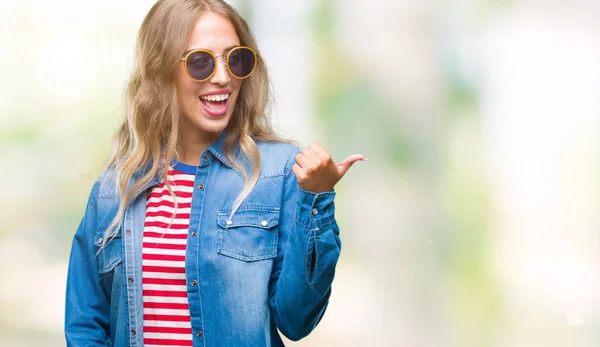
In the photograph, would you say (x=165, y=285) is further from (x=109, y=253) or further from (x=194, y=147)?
(x=194, y=147)

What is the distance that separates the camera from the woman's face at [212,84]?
2.06m

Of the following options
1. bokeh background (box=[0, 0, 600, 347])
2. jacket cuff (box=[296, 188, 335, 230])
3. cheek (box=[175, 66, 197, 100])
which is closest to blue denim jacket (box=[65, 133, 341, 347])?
jacket cuff (box=[296, 188, 335, 230])

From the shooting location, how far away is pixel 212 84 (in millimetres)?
2059

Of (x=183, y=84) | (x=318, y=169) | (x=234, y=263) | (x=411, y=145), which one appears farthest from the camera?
(x=411, y=145)

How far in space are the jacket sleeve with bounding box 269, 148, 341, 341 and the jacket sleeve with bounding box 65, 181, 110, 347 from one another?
0.45m

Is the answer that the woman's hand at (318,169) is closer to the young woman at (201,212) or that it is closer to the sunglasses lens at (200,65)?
the young woman at (201,212)

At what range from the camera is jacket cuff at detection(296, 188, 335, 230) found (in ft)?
6.20

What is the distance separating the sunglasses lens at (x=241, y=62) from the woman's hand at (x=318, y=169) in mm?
278

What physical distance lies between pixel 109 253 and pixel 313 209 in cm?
52

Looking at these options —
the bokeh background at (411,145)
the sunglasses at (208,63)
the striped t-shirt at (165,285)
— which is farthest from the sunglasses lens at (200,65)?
the bokeh background at (411,145)

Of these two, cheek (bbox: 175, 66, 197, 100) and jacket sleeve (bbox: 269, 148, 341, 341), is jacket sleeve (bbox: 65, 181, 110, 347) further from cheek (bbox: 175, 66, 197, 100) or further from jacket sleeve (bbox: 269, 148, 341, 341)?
jacket sleeve (bbox: 269, 148, 341, 341)

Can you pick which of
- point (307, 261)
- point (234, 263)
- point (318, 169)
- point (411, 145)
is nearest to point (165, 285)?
point (234, 263)

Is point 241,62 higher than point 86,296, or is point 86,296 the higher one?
point 241,62

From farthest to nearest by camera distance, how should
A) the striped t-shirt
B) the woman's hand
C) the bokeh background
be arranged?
1. the bokeh background
2. the striped t-shirt
3. the woman's hand
